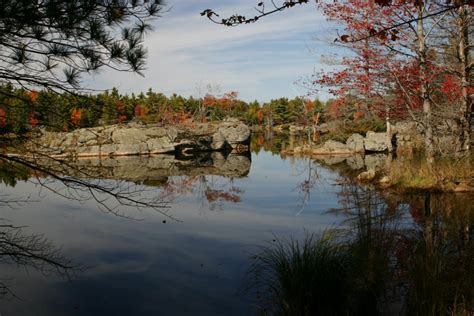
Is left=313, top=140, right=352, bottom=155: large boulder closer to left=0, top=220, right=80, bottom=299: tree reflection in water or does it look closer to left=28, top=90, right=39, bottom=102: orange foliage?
left=0, top=220, right=80, bottom=299: tree reflection in water

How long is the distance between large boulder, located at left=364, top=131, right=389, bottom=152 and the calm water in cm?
1292

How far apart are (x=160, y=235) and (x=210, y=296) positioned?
10.2ft

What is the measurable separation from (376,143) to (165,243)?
2033 cm

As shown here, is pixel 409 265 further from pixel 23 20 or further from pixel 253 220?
pixel 253 220

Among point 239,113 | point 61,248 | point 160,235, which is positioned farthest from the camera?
point 239,113

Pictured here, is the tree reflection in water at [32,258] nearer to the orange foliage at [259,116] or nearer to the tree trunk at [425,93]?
the tree trunk at [425,93]

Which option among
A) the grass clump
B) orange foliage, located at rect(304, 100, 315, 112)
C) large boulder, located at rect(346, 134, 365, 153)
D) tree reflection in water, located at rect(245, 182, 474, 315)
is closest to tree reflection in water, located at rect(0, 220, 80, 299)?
tree reflection in water, located at rect(245, 182, 474, 315)

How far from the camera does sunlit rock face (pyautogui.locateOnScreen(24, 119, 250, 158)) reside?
84.4 ft

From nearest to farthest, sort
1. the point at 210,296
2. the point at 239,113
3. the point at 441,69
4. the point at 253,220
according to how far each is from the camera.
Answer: the point at 210,296
the point at 253,220
the point at 441,69
the point at 239,113

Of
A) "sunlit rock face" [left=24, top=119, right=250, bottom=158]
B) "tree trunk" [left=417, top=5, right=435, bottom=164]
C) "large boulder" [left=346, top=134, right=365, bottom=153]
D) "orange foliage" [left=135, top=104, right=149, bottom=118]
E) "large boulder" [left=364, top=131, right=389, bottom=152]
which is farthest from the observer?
"orange foliage" [left=135, top=104, right=149, bottom=118]

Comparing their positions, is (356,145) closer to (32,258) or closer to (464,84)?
(464,84)

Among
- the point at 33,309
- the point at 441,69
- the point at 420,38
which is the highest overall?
the point at 420,38

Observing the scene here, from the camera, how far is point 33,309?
4703mm

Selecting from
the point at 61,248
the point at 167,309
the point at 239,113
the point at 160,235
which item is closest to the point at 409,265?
the point at 167,309
